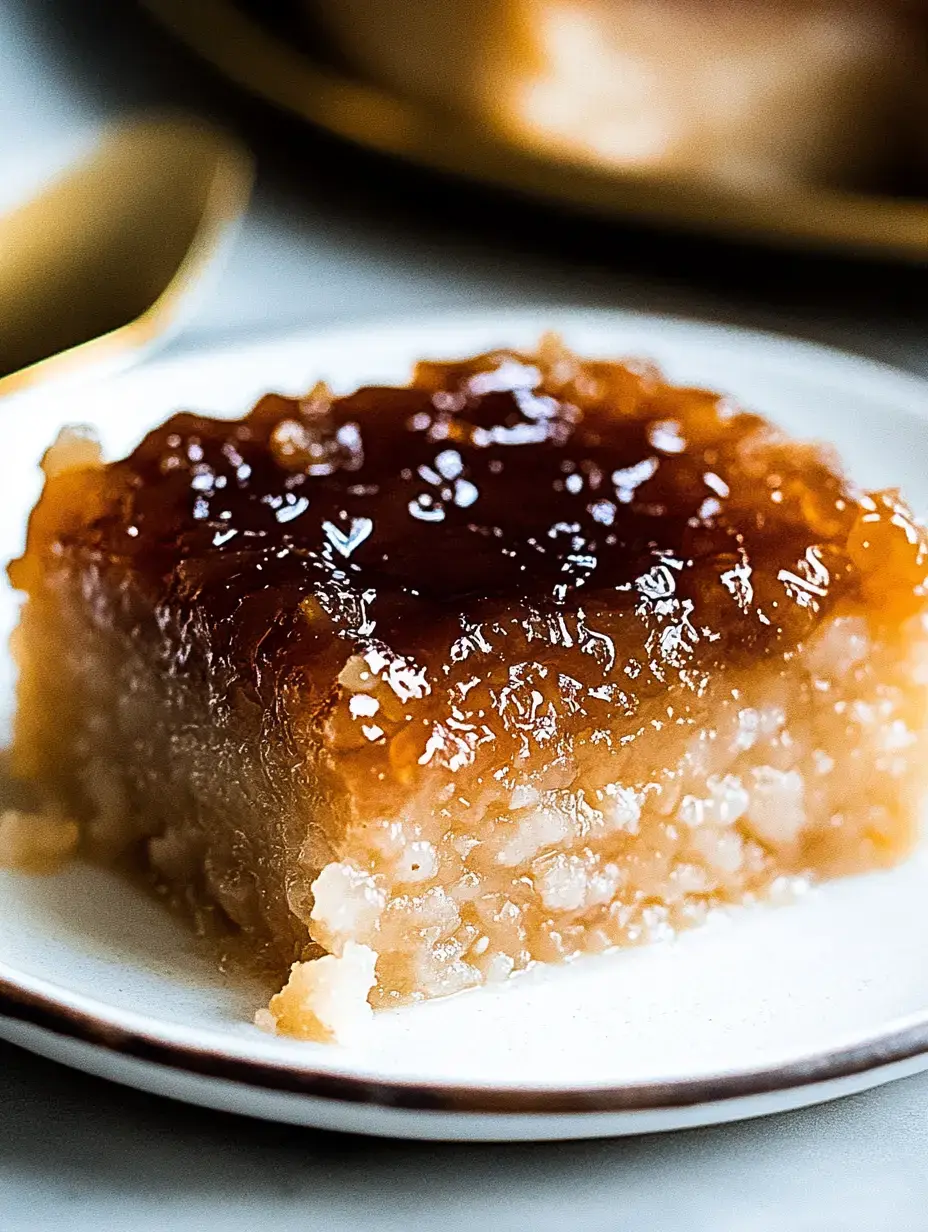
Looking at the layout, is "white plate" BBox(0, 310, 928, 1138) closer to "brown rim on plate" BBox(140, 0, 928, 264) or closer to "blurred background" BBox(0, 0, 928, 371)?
"brown rim on plate" BBox(140, 0, 928, 264)

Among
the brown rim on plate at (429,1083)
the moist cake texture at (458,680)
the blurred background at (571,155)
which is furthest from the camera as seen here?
the blurred background at (571,155)

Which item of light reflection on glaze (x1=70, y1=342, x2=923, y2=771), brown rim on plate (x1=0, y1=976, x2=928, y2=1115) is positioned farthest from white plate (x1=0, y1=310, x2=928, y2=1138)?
light reflection on glaze (x1=70, y1=342, x2=923, y2=771)

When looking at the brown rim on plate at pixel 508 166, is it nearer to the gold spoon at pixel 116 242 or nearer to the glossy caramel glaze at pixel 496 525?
the gold spoon at pixel 116 242

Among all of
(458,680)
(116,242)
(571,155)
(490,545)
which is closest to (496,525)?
(490,545)

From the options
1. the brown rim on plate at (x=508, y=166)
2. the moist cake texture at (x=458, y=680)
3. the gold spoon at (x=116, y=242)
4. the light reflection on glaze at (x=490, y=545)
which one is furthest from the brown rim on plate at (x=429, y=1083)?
the brown rim on plate at (x=508, y=166)

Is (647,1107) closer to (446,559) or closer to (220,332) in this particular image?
(446,559)

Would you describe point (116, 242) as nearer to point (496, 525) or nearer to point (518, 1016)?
point (496, 525)

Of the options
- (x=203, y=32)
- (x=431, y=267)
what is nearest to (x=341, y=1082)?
(x=431, y=267)
